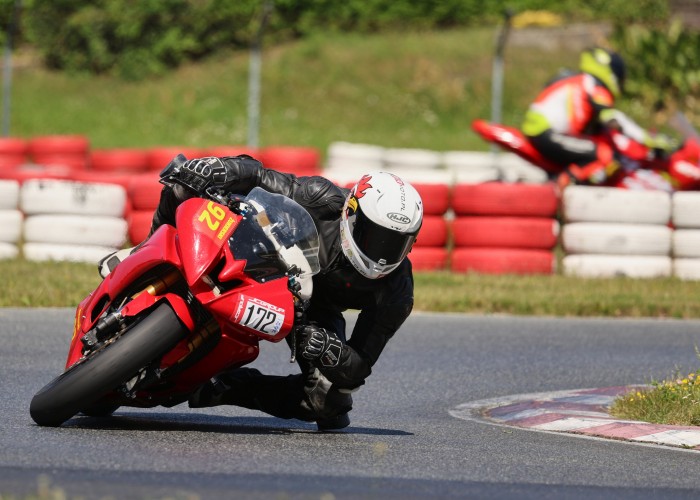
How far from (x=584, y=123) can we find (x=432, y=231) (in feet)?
12.1

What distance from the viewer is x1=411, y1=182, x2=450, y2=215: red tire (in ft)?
45.6

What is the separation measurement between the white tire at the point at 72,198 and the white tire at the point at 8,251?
383 millimetres

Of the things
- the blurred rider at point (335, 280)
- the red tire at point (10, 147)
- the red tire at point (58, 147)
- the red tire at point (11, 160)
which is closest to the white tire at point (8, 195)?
the blurred rider at point (335, 280)

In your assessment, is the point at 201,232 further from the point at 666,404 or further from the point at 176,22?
the point at 176,22

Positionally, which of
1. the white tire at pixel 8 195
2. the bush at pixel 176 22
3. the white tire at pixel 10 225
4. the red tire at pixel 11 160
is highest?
the bush at pixel 176 22

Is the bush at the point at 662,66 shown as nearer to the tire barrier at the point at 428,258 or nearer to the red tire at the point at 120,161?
the red tire at the point at 120,161

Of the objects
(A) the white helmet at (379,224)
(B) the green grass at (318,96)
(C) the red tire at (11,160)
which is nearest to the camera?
(A) the white helmet at (379,224)

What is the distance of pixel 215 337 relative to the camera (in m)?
5.88

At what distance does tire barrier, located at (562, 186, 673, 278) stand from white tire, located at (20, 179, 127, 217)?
433 centimetres

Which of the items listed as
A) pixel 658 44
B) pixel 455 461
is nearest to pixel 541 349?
pixel 455 461

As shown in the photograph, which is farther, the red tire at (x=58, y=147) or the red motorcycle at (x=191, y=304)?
the red tire at (x=58, y=147)

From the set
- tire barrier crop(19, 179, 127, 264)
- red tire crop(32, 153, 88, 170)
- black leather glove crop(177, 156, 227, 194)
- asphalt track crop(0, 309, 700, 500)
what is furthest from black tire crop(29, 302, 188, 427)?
red tire crop(32, 153, 88, 170)

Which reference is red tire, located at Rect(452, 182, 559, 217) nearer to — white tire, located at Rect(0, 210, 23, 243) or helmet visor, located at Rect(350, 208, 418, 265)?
white tire, located at Rect(0, 210, 23, 243)

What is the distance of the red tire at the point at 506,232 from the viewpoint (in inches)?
539
